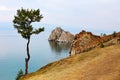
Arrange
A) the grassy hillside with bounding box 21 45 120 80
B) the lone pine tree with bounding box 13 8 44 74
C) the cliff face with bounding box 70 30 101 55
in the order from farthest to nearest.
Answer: the cliff face with bounding box 70 30 101 55 < the lone pine tree with bounding box 13 8 44 74 < the grassy hillside with bounding box 21 45 120 80

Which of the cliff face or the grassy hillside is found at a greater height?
the cliff face

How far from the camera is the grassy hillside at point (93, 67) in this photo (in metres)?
34.9

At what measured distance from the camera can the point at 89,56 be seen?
4712 cm

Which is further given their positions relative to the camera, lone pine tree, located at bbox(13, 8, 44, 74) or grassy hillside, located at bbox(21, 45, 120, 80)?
lone pine tree, located at bbox(13, 8, 44, 74)

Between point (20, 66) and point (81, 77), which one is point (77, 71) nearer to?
point (81, 77)

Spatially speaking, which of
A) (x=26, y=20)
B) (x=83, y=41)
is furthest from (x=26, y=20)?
(x=83, y=41)

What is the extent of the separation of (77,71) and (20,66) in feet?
310

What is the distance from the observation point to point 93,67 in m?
39.4

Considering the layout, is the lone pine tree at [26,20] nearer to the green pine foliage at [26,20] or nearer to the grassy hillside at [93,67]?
the green pine foliage at [26,20]

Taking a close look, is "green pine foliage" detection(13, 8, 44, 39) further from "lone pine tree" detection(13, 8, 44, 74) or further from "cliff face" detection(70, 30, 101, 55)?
"cliff face" detection(70, 30, 101, 55)

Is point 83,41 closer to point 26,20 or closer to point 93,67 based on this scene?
point 26,20

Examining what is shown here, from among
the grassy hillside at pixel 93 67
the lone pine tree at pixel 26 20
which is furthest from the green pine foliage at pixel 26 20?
the grassy hillside at pixel 93 67

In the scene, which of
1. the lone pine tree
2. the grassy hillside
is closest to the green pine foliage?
the lone pine tree

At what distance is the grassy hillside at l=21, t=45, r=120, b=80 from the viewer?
3488 centimetres
